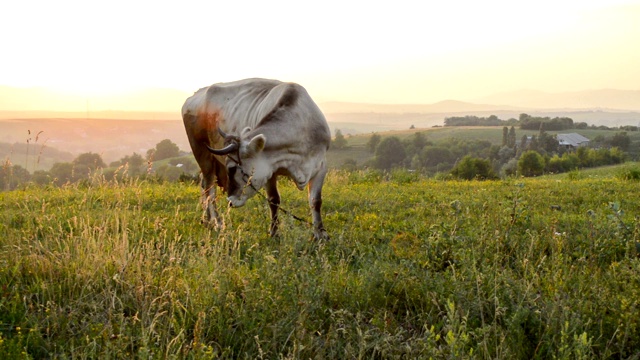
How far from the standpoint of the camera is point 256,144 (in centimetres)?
700

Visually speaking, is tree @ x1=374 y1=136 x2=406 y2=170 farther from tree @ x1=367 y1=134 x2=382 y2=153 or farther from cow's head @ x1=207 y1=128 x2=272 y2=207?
cow's head @ x1=207 y1=128 x2=272 y2=207

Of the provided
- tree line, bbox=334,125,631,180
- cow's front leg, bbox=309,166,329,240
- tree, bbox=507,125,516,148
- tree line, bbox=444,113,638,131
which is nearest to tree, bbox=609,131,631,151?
tree line, bbox=334,125,631,180

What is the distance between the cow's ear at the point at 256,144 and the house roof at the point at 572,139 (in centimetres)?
9601

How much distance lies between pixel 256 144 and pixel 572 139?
10588 cm

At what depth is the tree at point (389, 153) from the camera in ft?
282

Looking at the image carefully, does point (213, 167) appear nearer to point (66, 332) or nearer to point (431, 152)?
point (66, 332)

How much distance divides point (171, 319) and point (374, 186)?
1083 cm

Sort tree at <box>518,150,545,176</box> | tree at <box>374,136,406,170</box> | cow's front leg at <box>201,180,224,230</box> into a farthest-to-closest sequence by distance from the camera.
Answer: tree at <box>374,136,406,170</box>
tree at <box>518,150,545,176</box>
cow's front leg at <box>201,180,224,230</box>

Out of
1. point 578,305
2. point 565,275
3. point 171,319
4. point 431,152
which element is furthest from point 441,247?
point 431,152

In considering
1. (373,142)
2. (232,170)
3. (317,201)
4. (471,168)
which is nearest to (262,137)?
(232,170)

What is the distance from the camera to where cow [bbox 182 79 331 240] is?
7.15 metres

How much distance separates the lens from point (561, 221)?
27.6 feet

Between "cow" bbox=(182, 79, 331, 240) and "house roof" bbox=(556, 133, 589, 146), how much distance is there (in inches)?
3722

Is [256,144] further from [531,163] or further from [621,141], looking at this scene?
[621,141]
